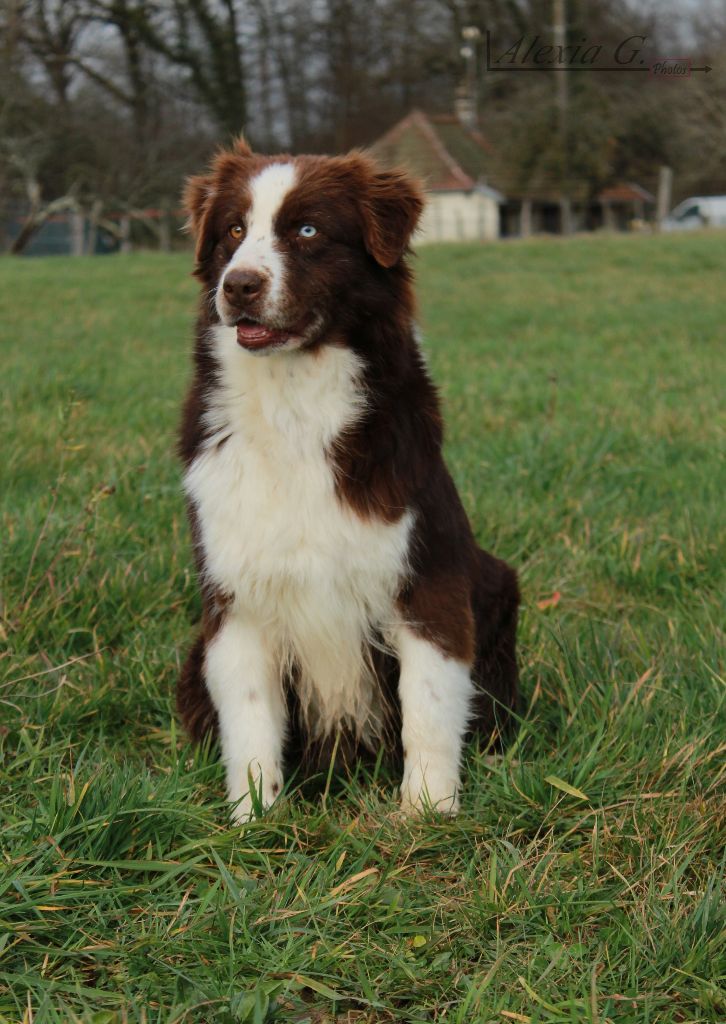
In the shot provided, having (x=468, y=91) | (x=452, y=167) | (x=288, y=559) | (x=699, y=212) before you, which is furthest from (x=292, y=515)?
(x=699, y=212)

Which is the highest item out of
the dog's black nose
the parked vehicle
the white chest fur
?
the dog's black nose

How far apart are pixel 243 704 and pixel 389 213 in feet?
4.27

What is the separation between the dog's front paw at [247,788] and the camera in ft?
8.28

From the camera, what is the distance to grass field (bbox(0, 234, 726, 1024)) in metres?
1.94

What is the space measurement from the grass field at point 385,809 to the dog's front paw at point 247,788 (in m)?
0.07

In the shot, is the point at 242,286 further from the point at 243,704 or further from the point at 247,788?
the point at 247,788

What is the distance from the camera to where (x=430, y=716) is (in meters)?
2.61

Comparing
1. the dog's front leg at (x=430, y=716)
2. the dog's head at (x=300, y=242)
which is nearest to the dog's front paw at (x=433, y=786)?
the dog's front leg at (x=430, y=716)

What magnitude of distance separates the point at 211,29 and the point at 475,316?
882 inches

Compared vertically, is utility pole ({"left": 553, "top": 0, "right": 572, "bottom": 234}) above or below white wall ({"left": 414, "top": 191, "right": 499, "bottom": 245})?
above

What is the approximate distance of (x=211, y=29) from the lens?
97.4 ft

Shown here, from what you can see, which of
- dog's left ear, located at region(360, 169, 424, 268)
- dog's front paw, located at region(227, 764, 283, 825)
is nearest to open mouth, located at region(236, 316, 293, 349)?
dog's left ear, located at region(360, 169, 424, 268)

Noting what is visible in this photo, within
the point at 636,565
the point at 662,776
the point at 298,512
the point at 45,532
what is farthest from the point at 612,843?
the point at 45,532

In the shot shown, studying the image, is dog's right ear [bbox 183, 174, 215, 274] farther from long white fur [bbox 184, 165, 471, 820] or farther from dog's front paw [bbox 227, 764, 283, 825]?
dog's front paw [bbox 227, 764, 283, 825]
